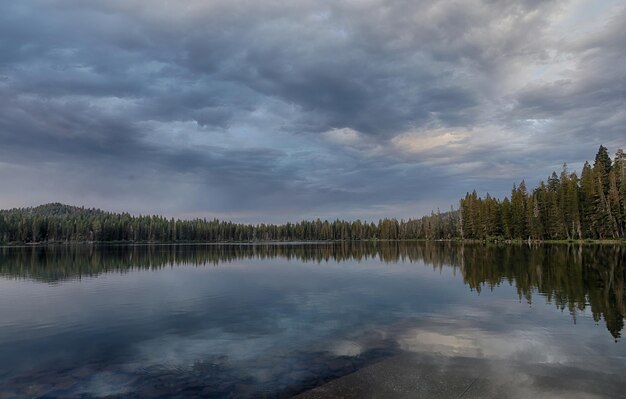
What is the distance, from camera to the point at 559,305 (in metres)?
27.7

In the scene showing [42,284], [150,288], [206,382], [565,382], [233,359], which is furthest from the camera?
[42,284]

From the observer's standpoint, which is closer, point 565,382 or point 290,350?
point 565,382

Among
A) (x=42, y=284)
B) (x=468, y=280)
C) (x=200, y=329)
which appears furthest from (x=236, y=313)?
(x=42, y=284)

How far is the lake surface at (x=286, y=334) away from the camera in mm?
14836

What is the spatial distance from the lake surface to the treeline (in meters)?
69.1

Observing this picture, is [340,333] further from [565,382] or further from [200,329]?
[565,382]

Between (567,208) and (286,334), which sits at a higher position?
(567,208)

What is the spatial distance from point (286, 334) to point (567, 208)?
370ft

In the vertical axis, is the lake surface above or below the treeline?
below

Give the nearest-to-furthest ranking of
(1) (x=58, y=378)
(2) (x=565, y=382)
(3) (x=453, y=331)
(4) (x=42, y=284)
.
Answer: (2) (x=565, y=382)
(1) (x=58, y=378)
(3) (x=453, y=331)
(4) (x=42, y=284)

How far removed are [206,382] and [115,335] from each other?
35.7 ft

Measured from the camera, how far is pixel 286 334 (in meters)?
21.6

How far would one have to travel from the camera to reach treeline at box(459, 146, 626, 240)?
319 ft

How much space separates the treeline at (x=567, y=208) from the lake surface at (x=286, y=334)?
69.1 m
